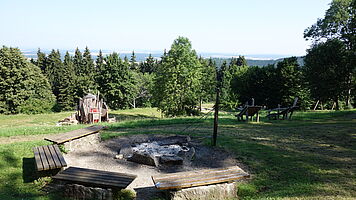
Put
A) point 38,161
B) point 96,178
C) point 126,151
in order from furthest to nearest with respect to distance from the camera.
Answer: point 126,151, point 38,161, point 96,178

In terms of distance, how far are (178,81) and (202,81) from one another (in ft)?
20.2

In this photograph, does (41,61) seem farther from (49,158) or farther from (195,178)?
(195,178)

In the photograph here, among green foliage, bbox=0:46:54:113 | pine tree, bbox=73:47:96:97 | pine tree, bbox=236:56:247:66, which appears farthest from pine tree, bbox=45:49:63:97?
pine tree, bbox=236:56:247:66

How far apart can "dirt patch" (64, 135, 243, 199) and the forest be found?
14.6ft

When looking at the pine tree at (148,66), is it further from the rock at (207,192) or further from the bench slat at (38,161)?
the rock at (207,192)

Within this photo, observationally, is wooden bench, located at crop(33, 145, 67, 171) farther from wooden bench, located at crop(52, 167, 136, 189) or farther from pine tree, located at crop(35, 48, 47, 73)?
pine tree, located at crop(35, 48, 47, 73)

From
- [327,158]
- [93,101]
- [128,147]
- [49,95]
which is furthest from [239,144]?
[49,95]

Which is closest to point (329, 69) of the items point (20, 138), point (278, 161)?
point (278, 161)

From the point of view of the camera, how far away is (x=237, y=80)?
4503cm

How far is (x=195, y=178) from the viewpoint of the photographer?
5633 millimetres

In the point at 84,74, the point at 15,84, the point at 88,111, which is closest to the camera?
the point at 88,111

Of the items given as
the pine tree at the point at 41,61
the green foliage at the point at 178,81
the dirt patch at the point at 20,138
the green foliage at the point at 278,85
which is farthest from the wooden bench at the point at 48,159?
the pine tree at the point at 41,61

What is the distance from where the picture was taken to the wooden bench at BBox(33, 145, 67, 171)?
657 cm

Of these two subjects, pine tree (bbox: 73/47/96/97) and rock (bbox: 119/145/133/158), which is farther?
pine tree (bbox: 73/47/96/97)
